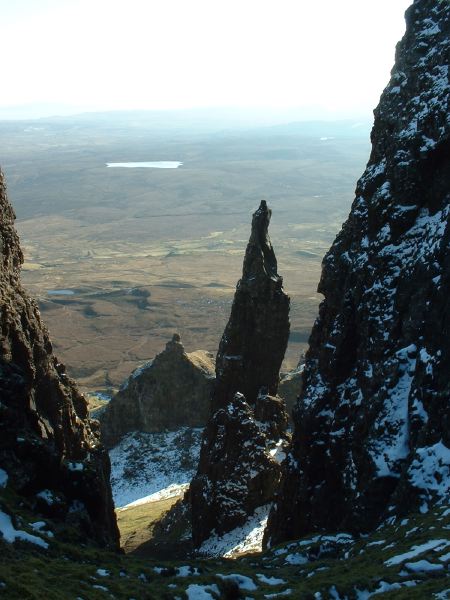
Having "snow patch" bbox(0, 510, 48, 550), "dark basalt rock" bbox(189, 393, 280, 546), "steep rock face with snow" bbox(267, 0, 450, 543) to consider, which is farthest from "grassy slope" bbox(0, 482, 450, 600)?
"dark basalt rock" bbox(189, 393, 280, 546)

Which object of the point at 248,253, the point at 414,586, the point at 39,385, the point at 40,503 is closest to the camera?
the point at 414,586

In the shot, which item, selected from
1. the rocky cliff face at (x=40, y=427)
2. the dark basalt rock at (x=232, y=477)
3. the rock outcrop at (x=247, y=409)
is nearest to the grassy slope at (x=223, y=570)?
the rocky cliff face at (x=40, y=427)

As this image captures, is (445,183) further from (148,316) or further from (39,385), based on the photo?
(148,316)

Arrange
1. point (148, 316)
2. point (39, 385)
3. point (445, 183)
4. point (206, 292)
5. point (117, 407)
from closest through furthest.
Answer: point (445, 183), point (39, 385), point (117, 407), point (148, 316), point (206, 292)

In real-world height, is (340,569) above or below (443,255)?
below

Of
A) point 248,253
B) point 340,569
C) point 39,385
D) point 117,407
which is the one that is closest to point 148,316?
point 117,407

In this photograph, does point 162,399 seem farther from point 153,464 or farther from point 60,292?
point 60,292

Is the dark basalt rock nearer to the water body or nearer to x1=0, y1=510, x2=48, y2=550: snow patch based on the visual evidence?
x1=0, y1=510, x2=48, y2=550: snow patch
